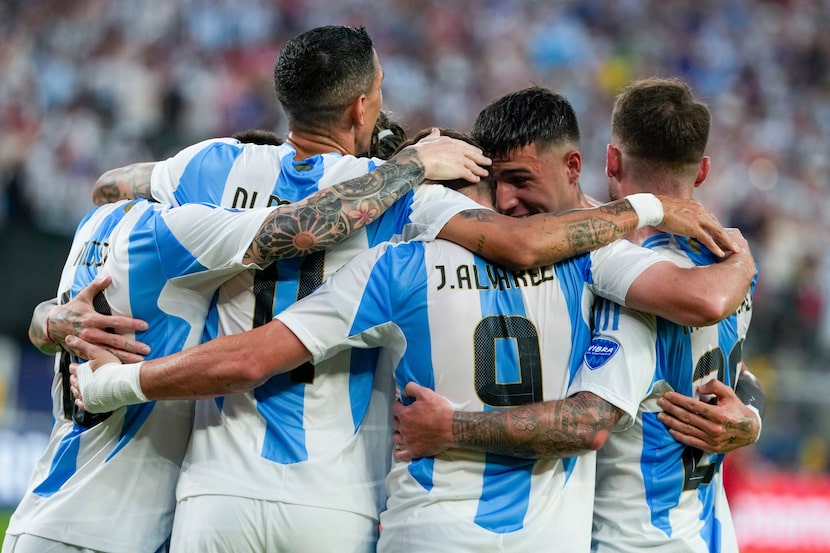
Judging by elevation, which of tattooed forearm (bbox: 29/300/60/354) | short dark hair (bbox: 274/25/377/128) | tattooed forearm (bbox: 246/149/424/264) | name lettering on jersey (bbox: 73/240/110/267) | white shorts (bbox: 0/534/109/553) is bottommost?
white shorts (bbox: 0/534/109/553)

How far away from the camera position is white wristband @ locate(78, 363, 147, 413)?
3822 millimetres

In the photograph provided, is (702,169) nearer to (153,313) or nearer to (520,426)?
(520,426)

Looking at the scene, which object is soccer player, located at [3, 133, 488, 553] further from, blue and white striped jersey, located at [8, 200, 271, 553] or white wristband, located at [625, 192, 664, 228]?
white wristband, located at [625, 192, 664, 228]

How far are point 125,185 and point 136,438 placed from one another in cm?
116

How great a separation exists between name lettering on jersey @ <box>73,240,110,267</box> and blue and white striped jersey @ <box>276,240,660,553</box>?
0.91 metres

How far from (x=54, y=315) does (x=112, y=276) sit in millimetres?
307

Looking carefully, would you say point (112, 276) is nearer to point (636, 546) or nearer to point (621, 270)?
point (621, 270)

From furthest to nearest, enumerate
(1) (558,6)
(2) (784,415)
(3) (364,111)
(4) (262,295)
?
(1) (558,6), (2) (784,415), (3) (364,111), (4) (262,295)

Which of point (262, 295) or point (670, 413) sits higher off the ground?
point (262, 295)

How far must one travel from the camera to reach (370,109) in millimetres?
4277

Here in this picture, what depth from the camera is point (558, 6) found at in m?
19.5

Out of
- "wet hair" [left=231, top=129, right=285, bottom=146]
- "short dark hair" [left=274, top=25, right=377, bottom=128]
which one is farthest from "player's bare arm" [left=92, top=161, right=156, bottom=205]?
"short dark hair" [left=274, top=25, right=377, bottom=128]

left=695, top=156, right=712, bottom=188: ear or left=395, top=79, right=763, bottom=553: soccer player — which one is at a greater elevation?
left=695, top=156, right=712, bottom=188: ear

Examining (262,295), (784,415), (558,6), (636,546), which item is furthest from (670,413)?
(558,6)
